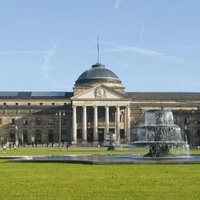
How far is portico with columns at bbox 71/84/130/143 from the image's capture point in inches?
5049

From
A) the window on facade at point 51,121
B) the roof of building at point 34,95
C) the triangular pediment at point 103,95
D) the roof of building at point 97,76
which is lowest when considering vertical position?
the window on facade at point 51,121

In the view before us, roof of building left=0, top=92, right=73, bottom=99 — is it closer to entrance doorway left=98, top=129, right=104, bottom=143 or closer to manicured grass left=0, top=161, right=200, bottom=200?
entrance doorway left=98, top=129, right=104, bottom=143

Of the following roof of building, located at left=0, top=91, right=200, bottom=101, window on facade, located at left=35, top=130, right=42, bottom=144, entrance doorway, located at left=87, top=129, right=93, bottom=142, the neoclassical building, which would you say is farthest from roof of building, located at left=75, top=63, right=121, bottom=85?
window on facade, located at left=35, top=130, right=42, bottom=144

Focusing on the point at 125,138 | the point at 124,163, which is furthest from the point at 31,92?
the point at 124,163

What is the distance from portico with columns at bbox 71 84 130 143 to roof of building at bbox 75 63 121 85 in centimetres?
719

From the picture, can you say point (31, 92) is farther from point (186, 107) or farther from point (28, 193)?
point (28, 193)

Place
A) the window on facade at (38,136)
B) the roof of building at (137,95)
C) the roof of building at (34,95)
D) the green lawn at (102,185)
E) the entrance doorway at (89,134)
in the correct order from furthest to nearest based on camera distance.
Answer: the roof of building at (34,95) → the roof of building at (137,95) → the window on facade at (38,136) → the entrance doorway at (89,134) → the green lawn at (102,185)

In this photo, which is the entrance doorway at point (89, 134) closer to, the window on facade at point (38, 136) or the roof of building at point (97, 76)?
the roof of building at point (97, 76)

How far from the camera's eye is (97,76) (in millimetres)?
137625

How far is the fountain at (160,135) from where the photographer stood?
40.6 metres

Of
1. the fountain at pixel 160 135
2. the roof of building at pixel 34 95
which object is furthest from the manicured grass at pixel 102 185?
the roof of building at pixel 34 95

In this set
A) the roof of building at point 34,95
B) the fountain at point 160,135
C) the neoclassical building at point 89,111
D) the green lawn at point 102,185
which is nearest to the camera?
the green lawn at point 102,185

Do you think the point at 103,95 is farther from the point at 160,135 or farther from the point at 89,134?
the point at 160,135

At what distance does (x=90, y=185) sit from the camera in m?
19.7
